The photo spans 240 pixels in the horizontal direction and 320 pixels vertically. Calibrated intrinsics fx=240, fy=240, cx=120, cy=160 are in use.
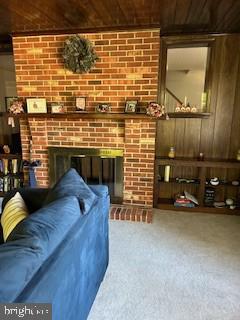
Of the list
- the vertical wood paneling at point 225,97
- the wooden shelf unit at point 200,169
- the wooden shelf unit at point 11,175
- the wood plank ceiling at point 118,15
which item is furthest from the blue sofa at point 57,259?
the wooden shelf unit at point 11,175

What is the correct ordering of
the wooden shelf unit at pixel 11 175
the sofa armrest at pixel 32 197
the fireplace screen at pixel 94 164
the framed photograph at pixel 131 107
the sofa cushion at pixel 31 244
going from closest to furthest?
the sofa cushion at pixel 31 244
the sofa armrest at pixel 32 197
the framed photograph at pixel 131 107
the fireplace screen at pixel 94 164
the wooden shelf unit at pixel 11 175

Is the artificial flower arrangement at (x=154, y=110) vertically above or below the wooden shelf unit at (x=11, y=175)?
above

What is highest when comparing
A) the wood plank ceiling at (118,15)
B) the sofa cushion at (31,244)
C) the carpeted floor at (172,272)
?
the wood plank ceiling at (118,15)

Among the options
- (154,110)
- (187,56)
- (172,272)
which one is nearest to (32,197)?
(172,272)

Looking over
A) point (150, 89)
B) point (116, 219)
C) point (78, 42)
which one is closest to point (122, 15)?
point (78, 42)

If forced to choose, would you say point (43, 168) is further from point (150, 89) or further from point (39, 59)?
point (150, 89)

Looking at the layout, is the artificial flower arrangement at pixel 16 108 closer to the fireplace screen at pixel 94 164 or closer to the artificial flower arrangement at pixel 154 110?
the fireplace screen at pixel 94 164

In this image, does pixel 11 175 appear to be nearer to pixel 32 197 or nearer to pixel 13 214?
→ pixel 32 197

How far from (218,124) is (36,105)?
242cm

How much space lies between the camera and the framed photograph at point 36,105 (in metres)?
3.13

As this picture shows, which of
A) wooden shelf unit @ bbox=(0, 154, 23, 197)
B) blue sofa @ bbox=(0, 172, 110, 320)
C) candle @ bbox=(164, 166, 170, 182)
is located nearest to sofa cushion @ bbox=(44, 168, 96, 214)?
blue sofa @ bbox=(0, 172, 110, 320)

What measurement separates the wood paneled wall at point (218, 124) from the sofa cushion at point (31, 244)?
2.31 metres

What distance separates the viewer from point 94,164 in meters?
3.28

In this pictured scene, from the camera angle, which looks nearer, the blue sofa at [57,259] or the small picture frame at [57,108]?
the blue sofa at [57,259]
